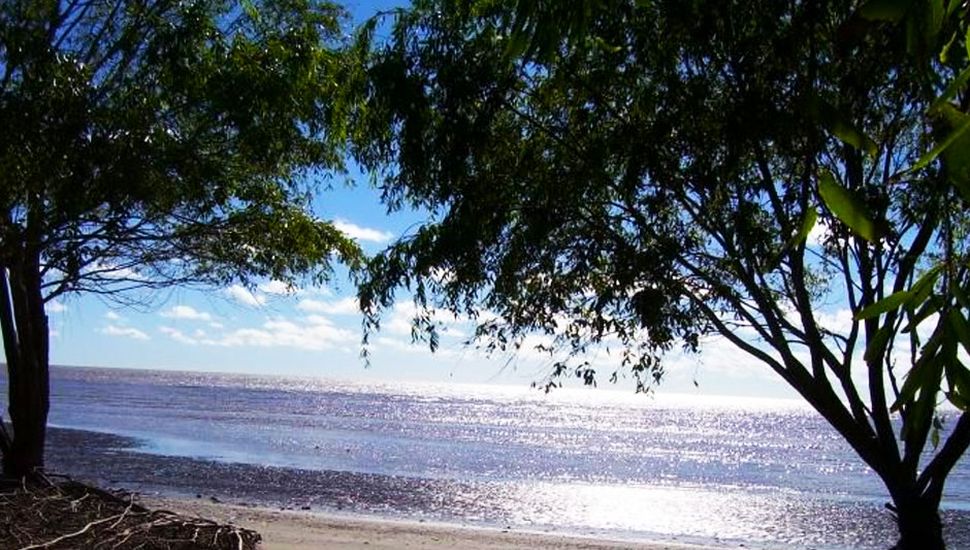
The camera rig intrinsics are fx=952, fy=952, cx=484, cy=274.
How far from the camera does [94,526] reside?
8242 mm

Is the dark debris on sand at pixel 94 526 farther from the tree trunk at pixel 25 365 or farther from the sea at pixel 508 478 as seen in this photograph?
the sea at pixel 508 478

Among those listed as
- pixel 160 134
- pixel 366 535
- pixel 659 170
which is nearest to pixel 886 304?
pixel 659 170

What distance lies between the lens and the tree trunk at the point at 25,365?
34.2 feet

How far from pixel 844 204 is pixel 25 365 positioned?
10.5 meters

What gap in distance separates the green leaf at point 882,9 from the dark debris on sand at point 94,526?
293 inches

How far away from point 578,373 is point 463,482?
71.4 feet

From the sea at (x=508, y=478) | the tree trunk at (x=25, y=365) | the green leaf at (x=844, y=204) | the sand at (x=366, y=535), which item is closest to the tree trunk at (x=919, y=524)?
the green leaf at (x=844, y=204)

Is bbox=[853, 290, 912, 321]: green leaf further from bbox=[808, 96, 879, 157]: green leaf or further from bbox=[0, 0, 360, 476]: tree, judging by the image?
bbox=[0, 0, 360, 476]: tree

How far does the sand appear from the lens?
12570 mm

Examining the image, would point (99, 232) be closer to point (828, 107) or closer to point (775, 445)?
point (828, 107)

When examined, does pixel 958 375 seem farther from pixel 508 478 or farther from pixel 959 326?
pixel 508 478

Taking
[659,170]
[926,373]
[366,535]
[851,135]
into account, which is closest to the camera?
[926,373]

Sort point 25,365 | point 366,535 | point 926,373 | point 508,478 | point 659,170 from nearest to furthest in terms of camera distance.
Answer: point 926,373 → point 659,170 → point 25,365 → point 366,535 → point 508,478

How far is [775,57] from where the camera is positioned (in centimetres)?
590
